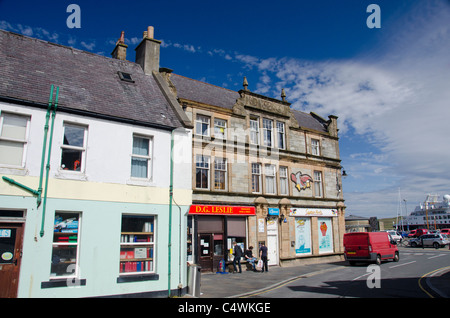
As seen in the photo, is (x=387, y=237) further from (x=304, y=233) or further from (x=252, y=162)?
(x=252, y=162)

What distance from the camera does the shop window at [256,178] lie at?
76.9ft

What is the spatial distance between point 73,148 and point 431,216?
127 meters

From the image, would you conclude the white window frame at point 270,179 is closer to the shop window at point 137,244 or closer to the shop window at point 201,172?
the shop window at point 201,172

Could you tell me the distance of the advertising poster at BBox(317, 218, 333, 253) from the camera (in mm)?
26858

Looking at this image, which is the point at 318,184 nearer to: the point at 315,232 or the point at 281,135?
the point at 315,232

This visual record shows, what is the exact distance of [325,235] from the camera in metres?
27.3

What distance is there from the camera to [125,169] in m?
11.7

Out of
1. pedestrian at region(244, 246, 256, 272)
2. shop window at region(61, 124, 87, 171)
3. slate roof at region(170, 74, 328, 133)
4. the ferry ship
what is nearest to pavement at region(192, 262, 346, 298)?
pedestrian at region(244, 246, 256, 272)

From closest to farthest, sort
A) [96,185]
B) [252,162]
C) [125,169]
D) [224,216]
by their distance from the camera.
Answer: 1. [96,185]
2. [125,169]
3. [224,216]
4. [252,162]

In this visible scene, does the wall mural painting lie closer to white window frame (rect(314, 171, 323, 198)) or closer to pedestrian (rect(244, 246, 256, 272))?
white window frame (rect(314, 171, 323, 198))

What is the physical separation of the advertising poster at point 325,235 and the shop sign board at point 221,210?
25.8ft

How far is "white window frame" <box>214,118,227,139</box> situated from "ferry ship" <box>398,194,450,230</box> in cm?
10093

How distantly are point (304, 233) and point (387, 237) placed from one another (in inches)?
235
